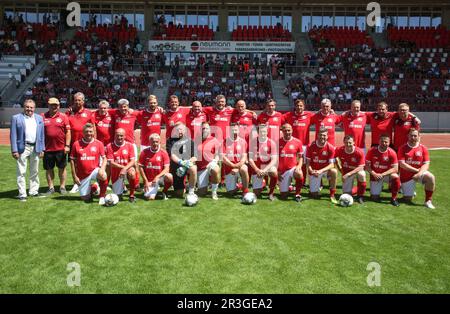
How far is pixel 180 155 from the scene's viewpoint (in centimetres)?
875

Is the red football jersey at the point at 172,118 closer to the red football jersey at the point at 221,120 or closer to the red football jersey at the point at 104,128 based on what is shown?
the red football jersey at the point at 221,120

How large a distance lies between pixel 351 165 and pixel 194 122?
3.80 m

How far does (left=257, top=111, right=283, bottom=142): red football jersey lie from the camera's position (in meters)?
9.22

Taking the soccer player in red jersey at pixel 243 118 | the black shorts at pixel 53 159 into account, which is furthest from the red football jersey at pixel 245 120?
the black shorts at pixel 53 159

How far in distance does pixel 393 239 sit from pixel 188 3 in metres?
34.9

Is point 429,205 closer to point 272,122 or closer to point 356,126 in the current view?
point 356,126

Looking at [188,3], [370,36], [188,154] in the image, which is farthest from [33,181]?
[370,36]

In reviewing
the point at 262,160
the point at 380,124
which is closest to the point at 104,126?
the point at 262,160

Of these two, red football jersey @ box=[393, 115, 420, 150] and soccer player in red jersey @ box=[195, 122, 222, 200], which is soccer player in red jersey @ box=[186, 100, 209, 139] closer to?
soccer player in red jersey @ box=[195, 122, 222, 200]

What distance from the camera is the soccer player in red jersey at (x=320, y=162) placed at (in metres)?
8.49

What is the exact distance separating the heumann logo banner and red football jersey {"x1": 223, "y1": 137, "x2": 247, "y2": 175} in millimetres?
23961

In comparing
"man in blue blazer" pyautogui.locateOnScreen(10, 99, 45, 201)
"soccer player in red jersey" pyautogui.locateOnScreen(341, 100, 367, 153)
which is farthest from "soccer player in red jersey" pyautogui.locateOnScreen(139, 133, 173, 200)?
"soccer player in red jersey" pyautogui.locateOnScreen(341, 100, 367, 153)

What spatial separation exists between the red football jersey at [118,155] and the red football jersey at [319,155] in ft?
13.1

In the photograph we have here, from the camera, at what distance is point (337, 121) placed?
9484 mm
